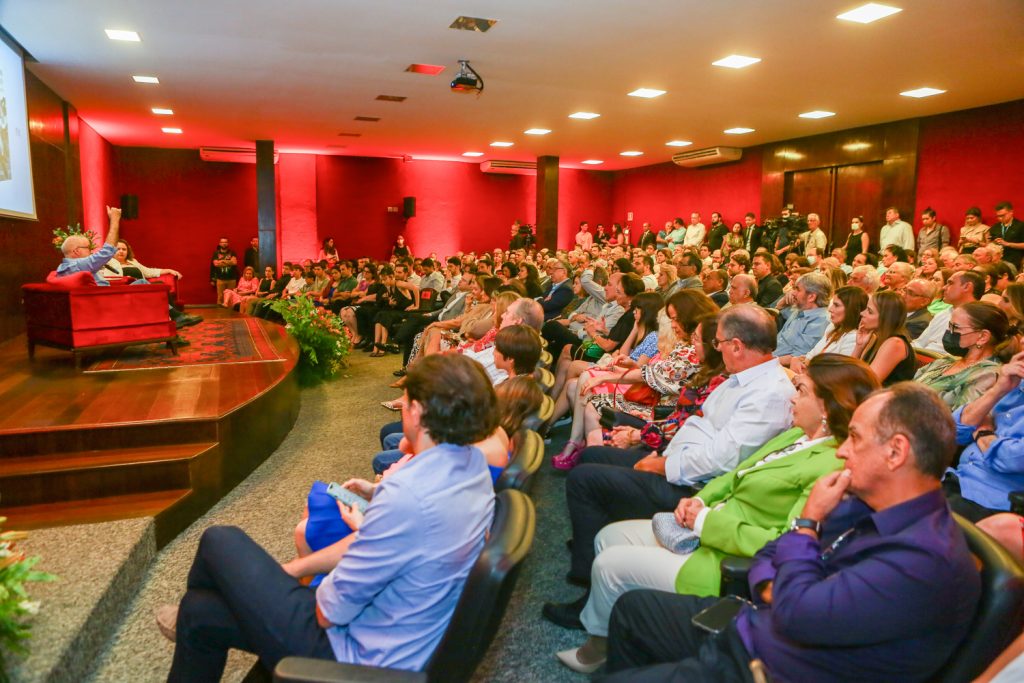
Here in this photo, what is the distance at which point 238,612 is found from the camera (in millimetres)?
1627

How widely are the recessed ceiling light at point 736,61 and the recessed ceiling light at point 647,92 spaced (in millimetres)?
1373

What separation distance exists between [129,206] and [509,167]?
8.23 m

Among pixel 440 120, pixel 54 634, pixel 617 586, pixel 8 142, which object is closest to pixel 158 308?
pixel 8 142

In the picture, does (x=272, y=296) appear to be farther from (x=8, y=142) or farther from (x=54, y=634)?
(x=54, y=634)

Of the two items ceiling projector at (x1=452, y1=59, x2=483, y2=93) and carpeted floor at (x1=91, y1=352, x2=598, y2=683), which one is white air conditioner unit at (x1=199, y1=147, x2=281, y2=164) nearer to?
ceiling projector at (x1=452, y1=59, x2=483, y2=93)

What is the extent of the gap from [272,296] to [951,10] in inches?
385

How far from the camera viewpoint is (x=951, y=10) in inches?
214

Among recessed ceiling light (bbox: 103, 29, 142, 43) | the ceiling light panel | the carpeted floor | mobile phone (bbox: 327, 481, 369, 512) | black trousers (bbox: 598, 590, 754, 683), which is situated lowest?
the carpeted floor

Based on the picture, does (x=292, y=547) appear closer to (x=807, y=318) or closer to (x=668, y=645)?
(x=668, y=645)

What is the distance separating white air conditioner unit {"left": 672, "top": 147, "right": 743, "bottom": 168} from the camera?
45.2ft

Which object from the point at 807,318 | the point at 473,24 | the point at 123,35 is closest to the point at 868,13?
the point at 807,318

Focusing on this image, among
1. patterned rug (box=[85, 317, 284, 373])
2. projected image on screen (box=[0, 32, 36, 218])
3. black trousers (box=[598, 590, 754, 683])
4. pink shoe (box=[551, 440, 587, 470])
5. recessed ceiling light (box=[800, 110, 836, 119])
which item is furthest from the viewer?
recessed ceiling light (box=[800, 110, 836, 119])

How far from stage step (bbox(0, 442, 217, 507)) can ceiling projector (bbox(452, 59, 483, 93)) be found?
492 centimetres

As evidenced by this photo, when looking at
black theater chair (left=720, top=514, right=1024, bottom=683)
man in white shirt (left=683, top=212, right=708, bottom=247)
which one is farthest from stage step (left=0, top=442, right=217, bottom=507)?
man in white shirt (left=683, top=212, right=708, bottom=247)
